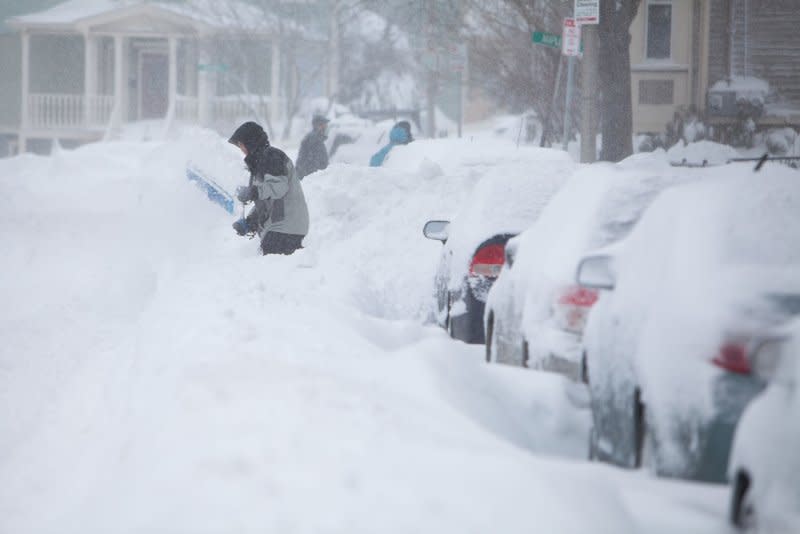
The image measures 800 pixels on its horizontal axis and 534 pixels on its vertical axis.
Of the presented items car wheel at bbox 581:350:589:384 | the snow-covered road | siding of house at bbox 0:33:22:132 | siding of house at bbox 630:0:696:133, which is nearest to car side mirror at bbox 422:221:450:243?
the snow-covered road

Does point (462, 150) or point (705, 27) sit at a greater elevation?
point (705, 27)

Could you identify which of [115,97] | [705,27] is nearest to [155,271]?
[705,27]

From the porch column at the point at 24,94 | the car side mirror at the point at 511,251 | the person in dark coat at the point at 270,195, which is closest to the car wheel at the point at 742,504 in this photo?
the car side mirror at the point at 511,251

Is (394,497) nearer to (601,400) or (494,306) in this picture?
(601,400)

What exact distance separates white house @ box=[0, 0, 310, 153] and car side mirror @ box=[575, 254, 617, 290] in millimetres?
30371

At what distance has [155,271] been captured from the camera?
596 inches

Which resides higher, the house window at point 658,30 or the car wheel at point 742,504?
the house window at point 658,30

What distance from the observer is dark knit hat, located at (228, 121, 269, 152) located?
11125 mm

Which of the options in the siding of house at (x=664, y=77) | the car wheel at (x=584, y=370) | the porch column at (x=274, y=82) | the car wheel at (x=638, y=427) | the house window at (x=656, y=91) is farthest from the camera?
the porch column at (x=274, y=82)

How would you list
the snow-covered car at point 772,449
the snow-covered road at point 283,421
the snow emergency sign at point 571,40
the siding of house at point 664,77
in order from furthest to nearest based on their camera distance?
the siding of house at point 664,77 → the snow emergency sign at point 571,40 → the snow-covered road at point 283,421 → the snow-covered car at point 772,449

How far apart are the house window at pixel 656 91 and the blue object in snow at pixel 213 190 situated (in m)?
11.8

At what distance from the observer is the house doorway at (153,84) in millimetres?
41844

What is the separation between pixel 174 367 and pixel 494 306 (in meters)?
2.22

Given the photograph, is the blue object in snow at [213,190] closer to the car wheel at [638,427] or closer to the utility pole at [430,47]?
the utility pole at [430,47]
